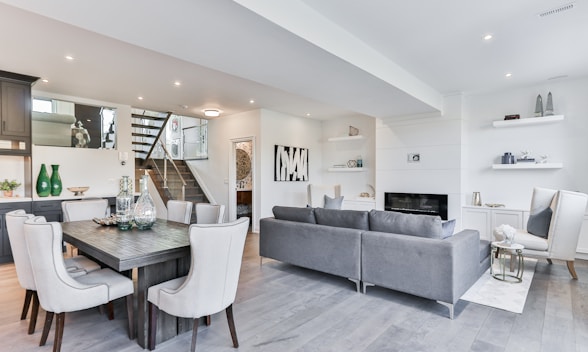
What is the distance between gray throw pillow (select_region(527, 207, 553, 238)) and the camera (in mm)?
4047

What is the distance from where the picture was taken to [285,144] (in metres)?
7.45

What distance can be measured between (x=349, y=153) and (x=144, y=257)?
6.53m

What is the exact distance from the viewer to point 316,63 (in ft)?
11.0

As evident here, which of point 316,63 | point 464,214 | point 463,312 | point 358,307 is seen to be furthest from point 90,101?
point 464,214

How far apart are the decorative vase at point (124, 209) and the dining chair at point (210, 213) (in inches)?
27.3

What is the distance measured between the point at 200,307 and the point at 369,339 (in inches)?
52.7

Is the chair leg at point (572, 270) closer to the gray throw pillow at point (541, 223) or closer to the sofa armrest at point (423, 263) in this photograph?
the gray throw pillow at point (541, 223)

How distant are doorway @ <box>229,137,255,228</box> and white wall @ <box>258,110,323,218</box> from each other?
0.98 ft

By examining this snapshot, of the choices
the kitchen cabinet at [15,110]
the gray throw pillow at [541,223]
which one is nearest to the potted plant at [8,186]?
the kitchen cabinet at [15,110]

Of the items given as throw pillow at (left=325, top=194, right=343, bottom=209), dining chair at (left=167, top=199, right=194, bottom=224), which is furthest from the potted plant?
throw pillow at (left=325, top=194, right=343, bottom=209)

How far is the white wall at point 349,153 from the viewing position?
25.0ft

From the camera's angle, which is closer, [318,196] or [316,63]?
[316,63]

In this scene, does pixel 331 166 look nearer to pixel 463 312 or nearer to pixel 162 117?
pixel 162 117

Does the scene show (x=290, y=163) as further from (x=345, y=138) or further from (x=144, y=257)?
(x=144, y=257)
